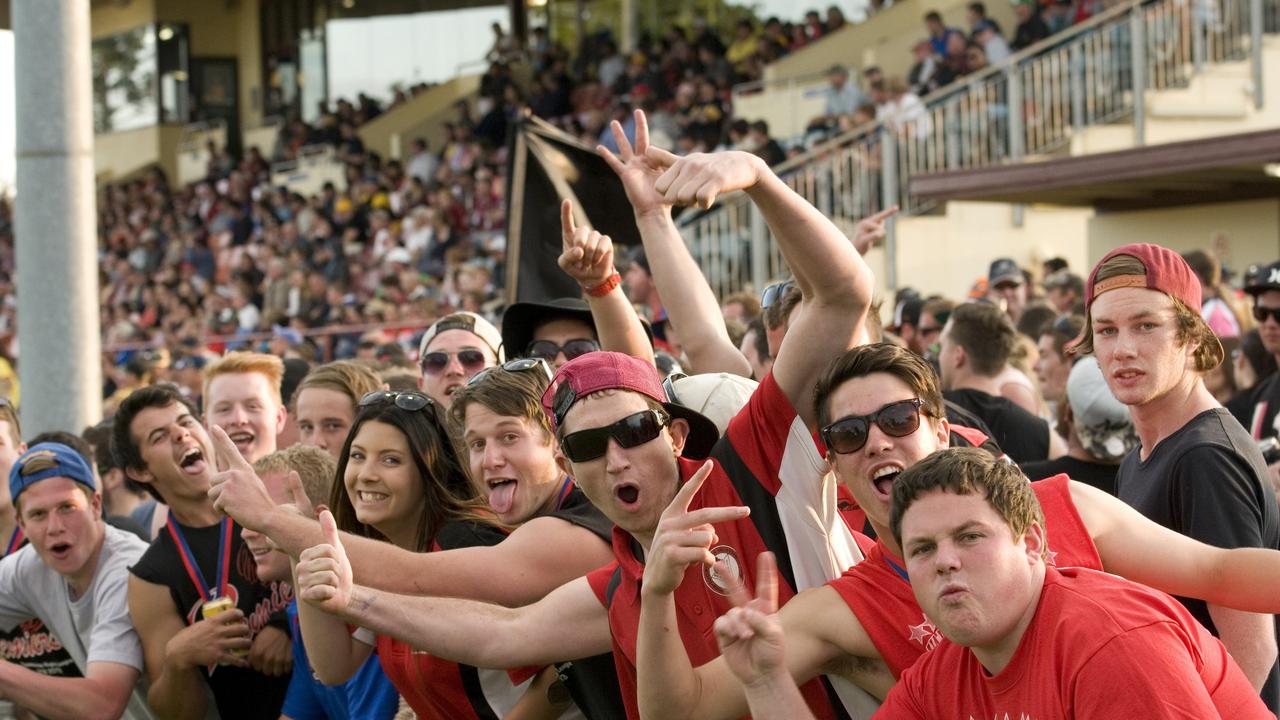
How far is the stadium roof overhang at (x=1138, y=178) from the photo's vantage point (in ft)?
38.9

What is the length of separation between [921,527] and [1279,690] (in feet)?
4.31

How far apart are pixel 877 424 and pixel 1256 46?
13.5 meters

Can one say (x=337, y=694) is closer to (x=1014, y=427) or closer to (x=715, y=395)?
(x=715, y=395)

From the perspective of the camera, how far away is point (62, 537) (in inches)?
208

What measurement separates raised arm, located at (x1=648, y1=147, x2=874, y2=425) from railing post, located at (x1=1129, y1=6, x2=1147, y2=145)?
12.4 metres

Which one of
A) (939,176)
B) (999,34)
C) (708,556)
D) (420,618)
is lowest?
(420,618)

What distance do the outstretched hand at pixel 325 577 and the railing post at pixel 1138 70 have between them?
12.9 metres

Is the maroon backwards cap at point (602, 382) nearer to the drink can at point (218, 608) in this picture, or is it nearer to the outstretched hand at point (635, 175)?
the outstretched hand at point (635, 175)

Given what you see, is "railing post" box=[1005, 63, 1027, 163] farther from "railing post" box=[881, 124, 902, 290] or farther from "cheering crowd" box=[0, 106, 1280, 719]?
"cheering crowd" box=[0, 106, 1280, 719]

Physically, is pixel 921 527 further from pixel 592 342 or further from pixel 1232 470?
pixel 592 342

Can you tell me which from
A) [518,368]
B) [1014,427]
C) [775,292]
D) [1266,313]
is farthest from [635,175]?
[1266,313]

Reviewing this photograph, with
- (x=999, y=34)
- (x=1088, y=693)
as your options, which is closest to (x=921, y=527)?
(x=1088, y=693)

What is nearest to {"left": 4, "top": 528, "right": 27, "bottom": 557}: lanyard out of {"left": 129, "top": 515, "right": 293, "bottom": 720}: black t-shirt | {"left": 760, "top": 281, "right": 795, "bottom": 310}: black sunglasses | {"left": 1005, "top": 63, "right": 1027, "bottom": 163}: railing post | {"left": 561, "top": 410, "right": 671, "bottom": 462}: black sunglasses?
{"left": 129, "top": 515, "right": 293, "bottom": 720}: black t-shirt

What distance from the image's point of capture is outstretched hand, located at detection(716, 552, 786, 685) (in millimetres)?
2824
